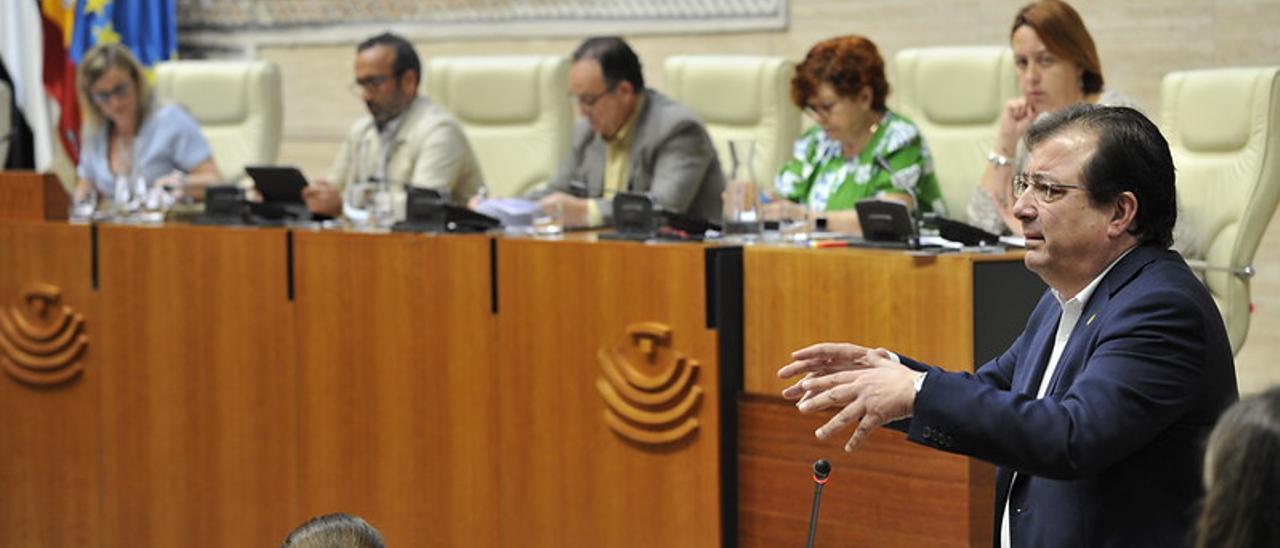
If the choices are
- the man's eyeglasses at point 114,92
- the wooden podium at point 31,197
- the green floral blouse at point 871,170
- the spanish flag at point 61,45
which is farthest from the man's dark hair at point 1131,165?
the spanish flag at point 61,45

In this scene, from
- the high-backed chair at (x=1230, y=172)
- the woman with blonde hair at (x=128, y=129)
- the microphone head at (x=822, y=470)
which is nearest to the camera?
the microphone head at (x=822, y=470)

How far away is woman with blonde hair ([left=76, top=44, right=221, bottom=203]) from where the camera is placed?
5.58 metres

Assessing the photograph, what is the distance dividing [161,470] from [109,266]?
0.49m

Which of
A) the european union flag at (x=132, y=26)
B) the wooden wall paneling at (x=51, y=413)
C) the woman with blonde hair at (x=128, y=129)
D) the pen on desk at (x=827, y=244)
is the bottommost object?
the wooden wall paneling at (x=51, y=413)

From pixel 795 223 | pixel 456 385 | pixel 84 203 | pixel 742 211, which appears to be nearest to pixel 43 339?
pixel 84 203

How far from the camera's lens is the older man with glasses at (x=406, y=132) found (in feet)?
16.6

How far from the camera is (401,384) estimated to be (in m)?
3.64

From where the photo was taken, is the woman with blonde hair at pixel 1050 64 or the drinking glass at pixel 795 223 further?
the woman with blonde hair at pixel 1050 64

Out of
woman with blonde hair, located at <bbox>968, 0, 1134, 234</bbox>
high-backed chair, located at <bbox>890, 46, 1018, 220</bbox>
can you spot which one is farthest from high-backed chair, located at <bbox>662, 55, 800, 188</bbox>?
woman with blonde hair, located at <bbox>968, 0, 1134, 234</bbox>

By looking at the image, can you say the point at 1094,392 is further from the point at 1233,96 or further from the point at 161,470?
the point at 161,470

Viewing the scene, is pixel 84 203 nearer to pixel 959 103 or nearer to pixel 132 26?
pixel 959 103

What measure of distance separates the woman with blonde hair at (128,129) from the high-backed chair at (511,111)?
795 millimetres

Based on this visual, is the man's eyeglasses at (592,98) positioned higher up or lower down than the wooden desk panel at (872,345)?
higher up

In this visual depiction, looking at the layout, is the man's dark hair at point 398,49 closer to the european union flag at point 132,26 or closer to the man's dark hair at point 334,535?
the european union flag at point 132,26
